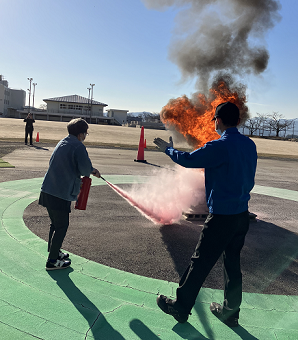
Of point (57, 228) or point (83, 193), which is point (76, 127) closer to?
point (83, 193)

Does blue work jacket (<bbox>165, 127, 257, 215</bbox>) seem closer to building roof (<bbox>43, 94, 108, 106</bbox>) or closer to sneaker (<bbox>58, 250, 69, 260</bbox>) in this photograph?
sneaker (<bbox>58, 250, 69, 260</bbox>)

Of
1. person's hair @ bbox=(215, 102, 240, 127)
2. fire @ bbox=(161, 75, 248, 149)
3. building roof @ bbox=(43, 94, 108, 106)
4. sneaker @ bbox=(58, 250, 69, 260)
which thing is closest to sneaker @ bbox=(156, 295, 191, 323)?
sneaker @ bbox=(58, 250, 69, 260)

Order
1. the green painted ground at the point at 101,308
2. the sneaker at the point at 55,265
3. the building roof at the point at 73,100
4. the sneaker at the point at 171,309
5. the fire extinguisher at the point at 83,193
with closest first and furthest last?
the green painted ground at the point at 101,308, the sneaker at the point at 171,309, the sneaker at the point at 55,265, the fire extinguisher at the point at 83,193, the building roof at the point at 73,100

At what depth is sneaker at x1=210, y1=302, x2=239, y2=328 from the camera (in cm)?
258

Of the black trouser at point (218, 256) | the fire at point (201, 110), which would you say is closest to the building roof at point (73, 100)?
the fire at point (201, 110)

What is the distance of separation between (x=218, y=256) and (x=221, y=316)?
0.63 metres

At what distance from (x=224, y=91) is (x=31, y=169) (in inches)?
275

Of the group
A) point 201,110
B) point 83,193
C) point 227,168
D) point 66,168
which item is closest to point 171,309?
point 227,168

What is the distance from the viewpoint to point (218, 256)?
97.7 inches

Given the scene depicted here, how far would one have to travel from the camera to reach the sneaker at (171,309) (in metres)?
2.51

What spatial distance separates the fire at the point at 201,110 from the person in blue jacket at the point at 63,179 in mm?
3259

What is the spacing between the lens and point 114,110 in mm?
88312

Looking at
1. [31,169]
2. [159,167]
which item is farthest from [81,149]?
[159,167]

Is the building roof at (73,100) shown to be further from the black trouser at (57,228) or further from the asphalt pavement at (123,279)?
the black trouser at (57,228)
